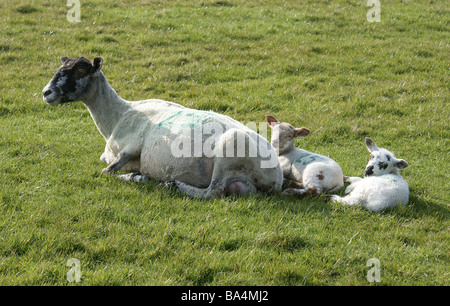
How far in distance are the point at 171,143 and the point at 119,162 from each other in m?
0.92

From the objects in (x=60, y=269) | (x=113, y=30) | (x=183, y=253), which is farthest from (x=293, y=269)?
(x=113, y=30)

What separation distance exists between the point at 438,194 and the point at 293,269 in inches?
141

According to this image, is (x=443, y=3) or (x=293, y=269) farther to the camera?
(x=443, y=3)

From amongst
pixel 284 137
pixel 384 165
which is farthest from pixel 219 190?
pixel 384 165

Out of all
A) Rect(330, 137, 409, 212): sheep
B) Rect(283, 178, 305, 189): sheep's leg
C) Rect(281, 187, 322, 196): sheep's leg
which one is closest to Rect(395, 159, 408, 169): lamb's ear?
Rect(330, 137, 409, 212): sheep

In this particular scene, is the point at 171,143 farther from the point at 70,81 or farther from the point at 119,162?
the point at 70,81

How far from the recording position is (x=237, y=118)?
38.6ft

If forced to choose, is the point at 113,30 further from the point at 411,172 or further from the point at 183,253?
the point at 183,253

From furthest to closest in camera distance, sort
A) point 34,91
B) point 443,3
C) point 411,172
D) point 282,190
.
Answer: point 443,3, point 34,91, point 411,172, point 282,190

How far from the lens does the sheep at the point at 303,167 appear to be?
7.65 meters

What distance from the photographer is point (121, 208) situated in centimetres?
682

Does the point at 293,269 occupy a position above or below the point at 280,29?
below
